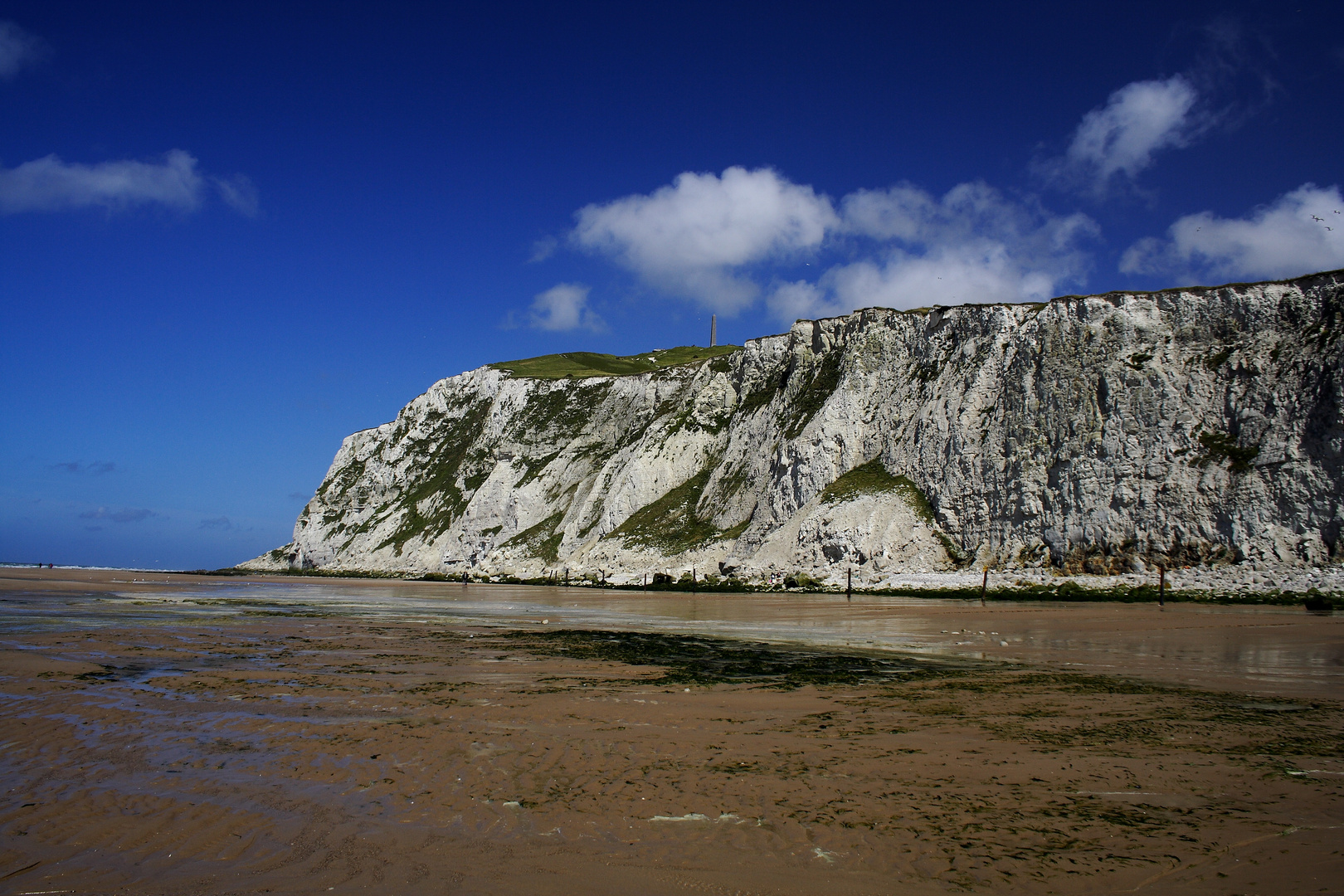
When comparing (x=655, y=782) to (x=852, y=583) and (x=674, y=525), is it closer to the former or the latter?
(x=852, y=583)

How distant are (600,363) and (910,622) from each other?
102 m

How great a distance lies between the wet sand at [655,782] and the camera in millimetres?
4926

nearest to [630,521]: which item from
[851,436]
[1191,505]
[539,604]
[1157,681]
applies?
[851,436]

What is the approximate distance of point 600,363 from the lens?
12312 centimetres

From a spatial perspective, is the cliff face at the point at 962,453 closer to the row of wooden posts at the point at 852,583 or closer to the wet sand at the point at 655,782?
the row of wooden posts at the point at 852,583

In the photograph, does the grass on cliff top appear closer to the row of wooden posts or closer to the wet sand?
the row of wooden posts

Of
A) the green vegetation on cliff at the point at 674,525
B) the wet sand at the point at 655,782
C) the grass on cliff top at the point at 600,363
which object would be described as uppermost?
the grass on cliff top at the point at 600,363

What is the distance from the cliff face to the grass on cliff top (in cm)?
1863

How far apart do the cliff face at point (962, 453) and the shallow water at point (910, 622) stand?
8.61 metres

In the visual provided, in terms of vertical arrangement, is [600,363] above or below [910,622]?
above

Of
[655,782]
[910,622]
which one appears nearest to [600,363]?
[910,622]

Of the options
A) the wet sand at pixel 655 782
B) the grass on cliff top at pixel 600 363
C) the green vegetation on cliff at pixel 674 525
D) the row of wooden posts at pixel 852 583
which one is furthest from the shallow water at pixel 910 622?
the grass on cliff top at pixel 600 363

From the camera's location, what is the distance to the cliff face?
3775cm

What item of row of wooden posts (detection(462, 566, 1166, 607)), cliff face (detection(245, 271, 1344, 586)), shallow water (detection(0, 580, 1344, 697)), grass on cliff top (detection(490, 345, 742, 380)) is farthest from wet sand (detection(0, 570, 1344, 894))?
grass on cliff top (detection(490, 345, 742, 380))
